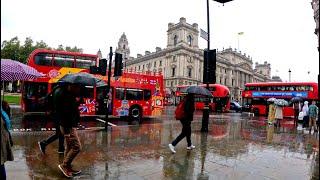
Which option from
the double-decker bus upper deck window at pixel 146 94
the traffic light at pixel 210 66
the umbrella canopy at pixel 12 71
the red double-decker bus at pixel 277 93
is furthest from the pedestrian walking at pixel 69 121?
the red double-decker bus at pixel 277 93

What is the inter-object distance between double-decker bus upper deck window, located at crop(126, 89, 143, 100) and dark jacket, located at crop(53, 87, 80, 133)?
42.9 ft

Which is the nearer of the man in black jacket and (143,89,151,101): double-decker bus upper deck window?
the man in black jacket

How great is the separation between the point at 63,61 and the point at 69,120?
1292cm

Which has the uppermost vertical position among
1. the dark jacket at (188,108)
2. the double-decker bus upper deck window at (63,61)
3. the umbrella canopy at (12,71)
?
the double-decker bus upper deck window at (63,61)

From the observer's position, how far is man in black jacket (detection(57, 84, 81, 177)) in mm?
5754

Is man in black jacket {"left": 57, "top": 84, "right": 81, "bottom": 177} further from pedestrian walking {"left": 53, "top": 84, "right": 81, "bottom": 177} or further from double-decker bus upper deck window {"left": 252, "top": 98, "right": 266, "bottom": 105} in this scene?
double-decker bus upper deck window {"left": 252, "top": 98, "right": 266, "bottom": 105}

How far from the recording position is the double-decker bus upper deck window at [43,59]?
1762cm

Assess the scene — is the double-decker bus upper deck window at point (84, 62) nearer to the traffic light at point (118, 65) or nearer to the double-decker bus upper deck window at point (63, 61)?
the double-decker bus upper deck window at point (63, 61)

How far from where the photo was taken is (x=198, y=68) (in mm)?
90062

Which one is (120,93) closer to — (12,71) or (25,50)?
(12,71)

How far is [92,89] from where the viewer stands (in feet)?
59.2

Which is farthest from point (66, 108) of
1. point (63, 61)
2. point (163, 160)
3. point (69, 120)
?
point (63, 61)

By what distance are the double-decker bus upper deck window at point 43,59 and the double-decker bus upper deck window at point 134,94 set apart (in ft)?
15.2

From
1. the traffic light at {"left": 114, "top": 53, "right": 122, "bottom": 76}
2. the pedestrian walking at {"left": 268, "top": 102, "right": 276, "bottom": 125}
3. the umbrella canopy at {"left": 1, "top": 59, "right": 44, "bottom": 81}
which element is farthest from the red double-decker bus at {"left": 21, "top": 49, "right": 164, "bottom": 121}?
the umbrella canopy at {"left": 1, "top": 59, "right": 44, "bottom": 81}
